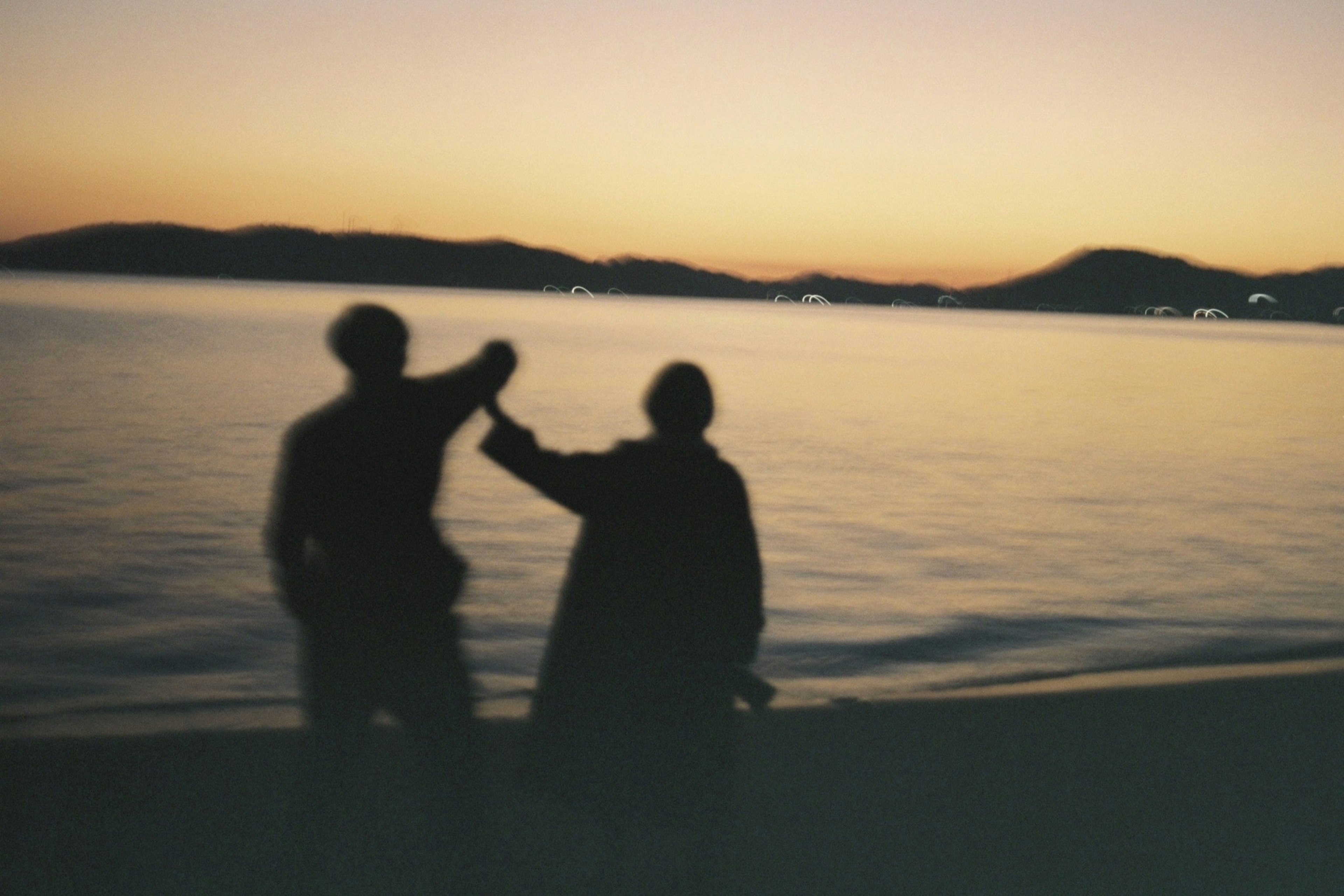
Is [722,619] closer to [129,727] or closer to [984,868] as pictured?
[984,868]

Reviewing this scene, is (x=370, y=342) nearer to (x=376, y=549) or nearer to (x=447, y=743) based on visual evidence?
(x=376, y=549)

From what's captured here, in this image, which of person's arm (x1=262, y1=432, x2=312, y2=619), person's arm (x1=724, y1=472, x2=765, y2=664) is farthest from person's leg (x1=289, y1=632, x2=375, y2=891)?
person's arm (x1=724, y1=472, x2=765, y2=664)

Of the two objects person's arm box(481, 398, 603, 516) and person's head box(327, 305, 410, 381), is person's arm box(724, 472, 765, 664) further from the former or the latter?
person's head box(327, 305, 410, 381)

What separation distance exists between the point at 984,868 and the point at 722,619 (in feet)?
4.33

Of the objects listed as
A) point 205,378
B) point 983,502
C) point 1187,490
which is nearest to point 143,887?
point 983,502

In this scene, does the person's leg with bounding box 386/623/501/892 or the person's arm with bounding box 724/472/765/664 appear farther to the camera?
the person's leg with bounding box 386/623/501/892

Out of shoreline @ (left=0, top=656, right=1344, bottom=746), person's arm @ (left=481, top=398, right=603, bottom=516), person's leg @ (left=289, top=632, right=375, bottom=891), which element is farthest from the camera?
shoreline @ (left=0, top=656, right=1344, bottom=746)

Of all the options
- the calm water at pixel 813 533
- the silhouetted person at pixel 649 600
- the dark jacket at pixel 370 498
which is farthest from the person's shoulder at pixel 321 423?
the calm water at pixel 813 533

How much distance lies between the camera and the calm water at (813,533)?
24.0 feet

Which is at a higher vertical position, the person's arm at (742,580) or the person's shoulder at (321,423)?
the person's shoulder at (321,423)

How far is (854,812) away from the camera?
156 inches

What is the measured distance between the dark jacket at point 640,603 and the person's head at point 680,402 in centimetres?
4

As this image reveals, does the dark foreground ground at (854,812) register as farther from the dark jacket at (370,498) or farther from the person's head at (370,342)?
the person's head at (370,342)

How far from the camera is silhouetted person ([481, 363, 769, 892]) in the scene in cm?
287
